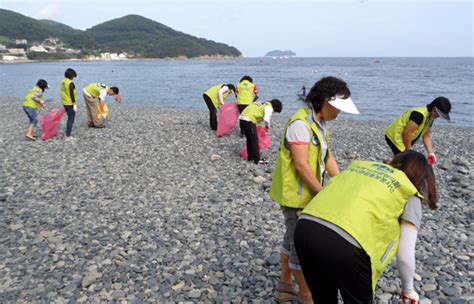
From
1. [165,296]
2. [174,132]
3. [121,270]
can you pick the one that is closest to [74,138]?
[174,132]

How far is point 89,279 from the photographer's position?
452 centimetres

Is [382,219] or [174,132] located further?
[174,132]

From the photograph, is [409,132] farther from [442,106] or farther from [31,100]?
[31,100]

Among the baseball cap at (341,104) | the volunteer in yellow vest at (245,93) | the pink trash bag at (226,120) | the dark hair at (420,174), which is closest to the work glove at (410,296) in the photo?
the dark hair at (420,174)

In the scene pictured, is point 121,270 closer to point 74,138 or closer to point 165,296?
point 165,296

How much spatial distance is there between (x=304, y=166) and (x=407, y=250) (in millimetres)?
1061

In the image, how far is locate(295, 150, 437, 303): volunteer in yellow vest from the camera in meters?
2.33

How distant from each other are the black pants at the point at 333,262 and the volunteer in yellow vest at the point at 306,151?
0.85m

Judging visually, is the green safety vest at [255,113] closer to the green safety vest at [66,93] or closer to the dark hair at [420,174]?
the green safety vest at [66,93]

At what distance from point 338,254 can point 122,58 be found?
186m

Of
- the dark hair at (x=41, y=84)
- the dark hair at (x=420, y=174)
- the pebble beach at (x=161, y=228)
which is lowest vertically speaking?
the pebble beach at (x=161, y=228)

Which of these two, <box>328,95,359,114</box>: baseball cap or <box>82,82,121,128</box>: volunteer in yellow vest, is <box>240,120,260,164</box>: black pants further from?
<box>328,95,359,114</box>: baseball cap

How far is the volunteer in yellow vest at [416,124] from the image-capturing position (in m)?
5.80

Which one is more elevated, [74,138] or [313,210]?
[313,210]
